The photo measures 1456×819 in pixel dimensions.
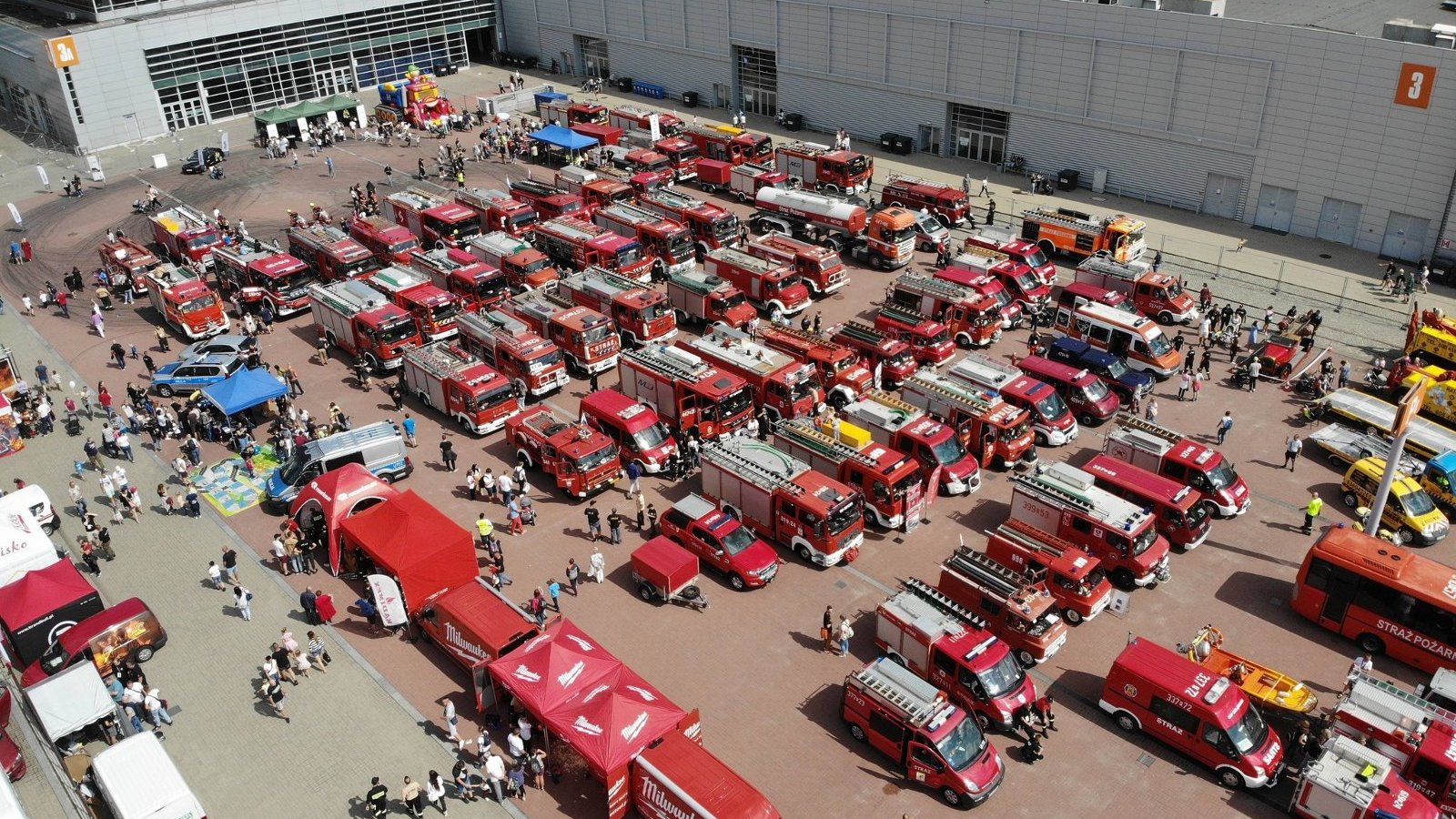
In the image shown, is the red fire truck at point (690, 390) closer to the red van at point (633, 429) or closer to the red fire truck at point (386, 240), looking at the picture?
the red van at point (633, 429)

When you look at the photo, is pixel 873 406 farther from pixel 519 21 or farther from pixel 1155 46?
pixel 519 21

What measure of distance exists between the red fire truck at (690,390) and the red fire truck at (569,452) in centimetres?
329

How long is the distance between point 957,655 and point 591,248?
102 feet

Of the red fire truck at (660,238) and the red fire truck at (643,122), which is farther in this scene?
the red fire truck at (643,122)

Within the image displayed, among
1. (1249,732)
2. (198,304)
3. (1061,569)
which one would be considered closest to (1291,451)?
(1061,569)

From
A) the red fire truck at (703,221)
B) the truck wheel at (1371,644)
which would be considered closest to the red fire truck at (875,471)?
the truck wheel at (1371,644)

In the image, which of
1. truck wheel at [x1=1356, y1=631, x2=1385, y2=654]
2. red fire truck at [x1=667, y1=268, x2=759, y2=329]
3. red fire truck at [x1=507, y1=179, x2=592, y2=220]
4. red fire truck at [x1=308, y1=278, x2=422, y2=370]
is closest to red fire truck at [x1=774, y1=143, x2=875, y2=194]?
red fire truck at [x1=507, y1=179, x2=592, y2=220]

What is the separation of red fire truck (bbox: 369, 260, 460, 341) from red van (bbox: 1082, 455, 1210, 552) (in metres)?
28.1

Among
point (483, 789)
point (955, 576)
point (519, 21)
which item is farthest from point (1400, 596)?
point (519, 21)

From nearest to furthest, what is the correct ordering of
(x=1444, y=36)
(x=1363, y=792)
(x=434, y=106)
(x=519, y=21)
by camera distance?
(x=1363, y=792) < (x=1444, y=36) < (x=434, y=106) < (x=519, y=21)

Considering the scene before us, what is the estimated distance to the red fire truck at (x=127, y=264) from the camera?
51906 millimetres

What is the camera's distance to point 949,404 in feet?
122

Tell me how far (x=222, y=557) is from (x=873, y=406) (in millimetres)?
22563

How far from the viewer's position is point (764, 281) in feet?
156
